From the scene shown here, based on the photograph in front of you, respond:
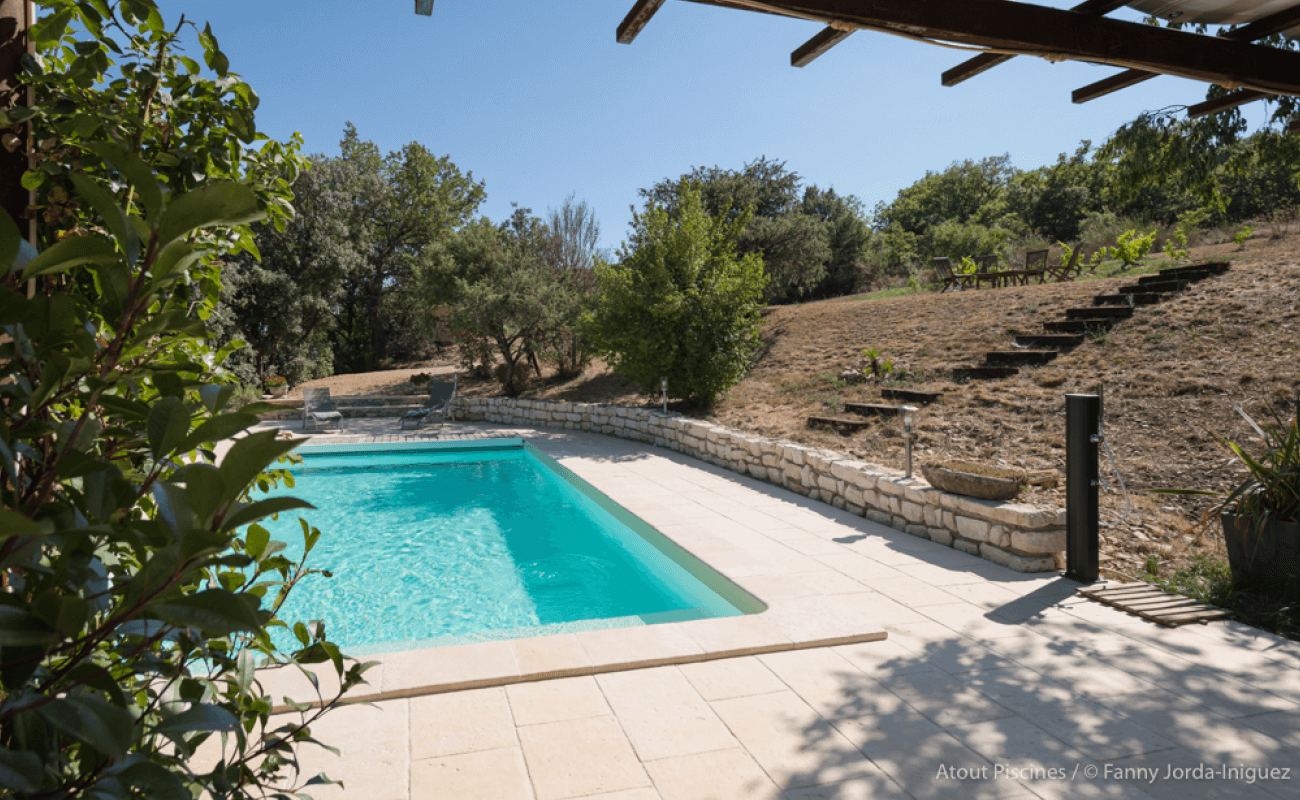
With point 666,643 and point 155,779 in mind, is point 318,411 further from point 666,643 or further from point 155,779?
point 155,779

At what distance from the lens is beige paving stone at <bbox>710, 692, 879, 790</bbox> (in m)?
2.40

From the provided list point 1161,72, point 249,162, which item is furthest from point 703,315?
point 249,162

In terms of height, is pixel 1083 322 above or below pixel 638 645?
above

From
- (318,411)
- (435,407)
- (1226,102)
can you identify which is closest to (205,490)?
(1226,102)

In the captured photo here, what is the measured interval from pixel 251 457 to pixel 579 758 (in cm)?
239

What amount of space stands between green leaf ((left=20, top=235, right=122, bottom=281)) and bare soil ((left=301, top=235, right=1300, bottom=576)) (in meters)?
5.47

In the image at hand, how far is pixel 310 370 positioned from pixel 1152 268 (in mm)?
19328

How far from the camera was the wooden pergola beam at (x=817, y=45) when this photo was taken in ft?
9.60

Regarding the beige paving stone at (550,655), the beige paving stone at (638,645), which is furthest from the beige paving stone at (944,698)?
the beige paving stone at (550,655)

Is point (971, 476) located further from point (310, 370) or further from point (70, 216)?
point (310, 370)

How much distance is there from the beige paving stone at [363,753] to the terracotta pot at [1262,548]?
457 cm

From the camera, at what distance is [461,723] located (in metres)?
2.75

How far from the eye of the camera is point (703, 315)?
10.8 m

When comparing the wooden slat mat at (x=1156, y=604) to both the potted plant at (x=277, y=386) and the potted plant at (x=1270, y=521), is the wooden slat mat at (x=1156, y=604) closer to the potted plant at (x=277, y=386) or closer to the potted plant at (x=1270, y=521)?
the potted plant at (x=1270, y=521)
